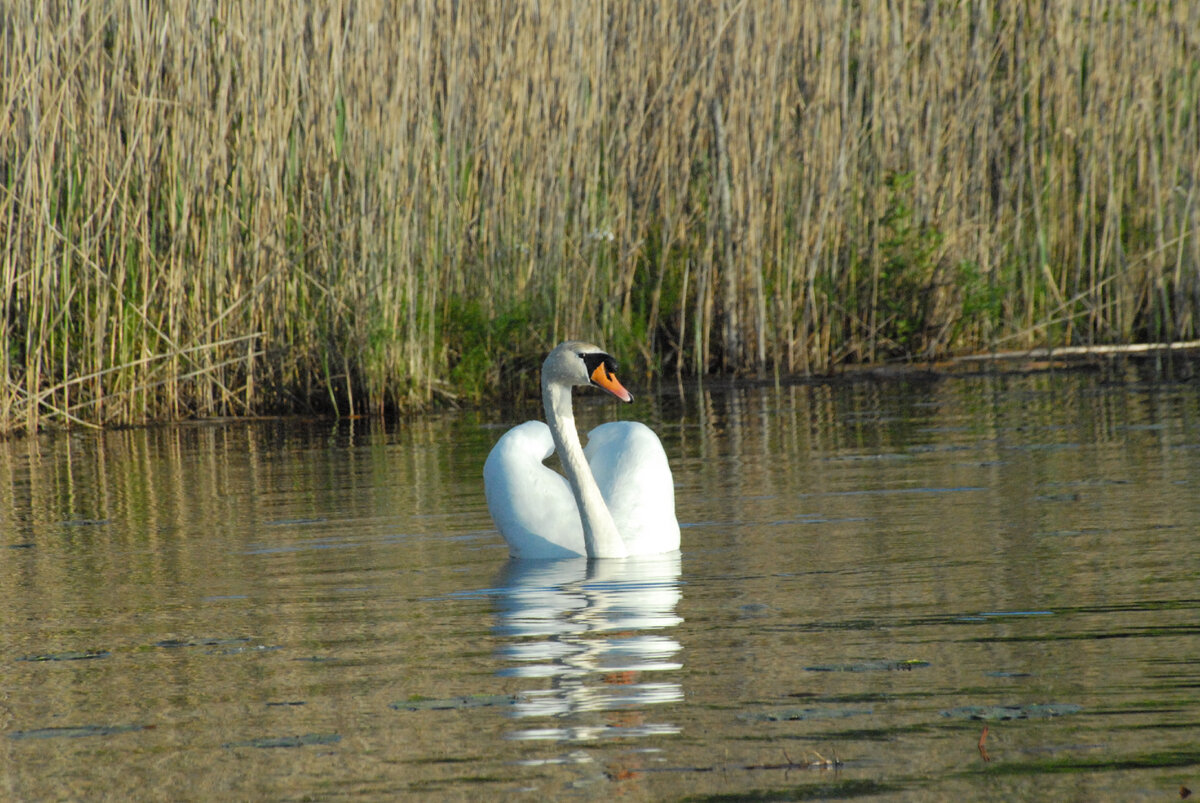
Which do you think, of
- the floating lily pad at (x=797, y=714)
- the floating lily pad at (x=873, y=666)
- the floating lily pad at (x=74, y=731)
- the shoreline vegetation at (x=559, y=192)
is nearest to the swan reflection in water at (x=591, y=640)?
the floating lily pad at (x=797, y=714)

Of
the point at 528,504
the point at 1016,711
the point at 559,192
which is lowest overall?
the point at 1016,711

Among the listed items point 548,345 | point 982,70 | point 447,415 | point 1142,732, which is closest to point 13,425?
point 447,415

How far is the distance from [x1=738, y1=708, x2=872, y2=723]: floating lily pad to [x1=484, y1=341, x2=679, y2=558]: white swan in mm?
2278

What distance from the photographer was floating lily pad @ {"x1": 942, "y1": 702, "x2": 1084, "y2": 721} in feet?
11.0

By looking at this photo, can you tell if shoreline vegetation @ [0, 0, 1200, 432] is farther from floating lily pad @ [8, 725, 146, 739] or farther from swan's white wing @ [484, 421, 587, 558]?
floating lily pad @ [8, 725, 146, 739]

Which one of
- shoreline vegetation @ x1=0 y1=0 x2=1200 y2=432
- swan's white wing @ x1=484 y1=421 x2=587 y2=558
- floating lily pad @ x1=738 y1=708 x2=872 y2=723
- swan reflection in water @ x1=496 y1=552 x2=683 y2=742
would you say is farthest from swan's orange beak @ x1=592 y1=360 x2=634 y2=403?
shoreline vegetation @ x1=0 y1=0 x2=1200 y2=432

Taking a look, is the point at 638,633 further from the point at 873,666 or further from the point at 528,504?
the point at 528,504

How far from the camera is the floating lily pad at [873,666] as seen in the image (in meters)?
3.80

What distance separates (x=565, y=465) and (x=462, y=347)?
18.4ft

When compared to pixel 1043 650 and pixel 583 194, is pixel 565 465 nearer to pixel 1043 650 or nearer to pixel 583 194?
pixel 1043 650

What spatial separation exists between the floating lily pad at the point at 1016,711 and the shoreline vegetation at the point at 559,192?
7.39 m

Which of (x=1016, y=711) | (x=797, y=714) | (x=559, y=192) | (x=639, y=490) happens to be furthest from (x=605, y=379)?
(x=559, y=192)

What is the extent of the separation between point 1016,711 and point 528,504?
2.73 meters

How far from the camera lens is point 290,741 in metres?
3.39
